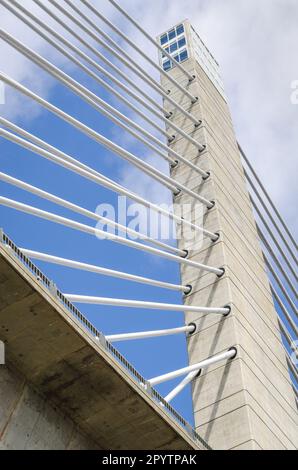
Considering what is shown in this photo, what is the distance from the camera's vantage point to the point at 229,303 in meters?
20.8

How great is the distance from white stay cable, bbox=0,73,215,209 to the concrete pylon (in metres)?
1.17

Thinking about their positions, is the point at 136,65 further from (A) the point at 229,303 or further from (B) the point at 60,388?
(B) the point at 60,388

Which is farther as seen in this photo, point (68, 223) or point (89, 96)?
point (89, 96)

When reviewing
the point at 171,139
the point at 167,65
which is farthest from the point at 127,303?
the point at 167,65

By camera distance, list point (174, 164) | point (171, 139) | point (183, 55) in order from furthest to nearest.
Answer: point (183, 55) → point (171, 139) → point (174, 164)

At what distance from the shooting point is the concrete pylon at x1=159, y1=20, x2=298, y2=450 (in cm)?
1867

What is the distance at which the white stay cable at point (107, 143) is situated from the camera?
16250 millimetres

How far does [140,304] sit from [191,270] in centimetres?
640

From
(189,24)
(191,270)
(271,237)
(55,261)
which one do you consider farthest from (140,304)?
(189,24)

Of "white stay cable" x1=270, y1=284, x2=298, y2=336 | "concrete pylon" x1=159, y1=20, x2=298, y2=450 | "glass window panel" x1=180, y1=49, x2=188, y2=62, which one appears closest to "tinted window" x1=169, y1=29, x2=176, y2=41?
"glass window panel" x1=180, y1=49, x2=188, y2=62


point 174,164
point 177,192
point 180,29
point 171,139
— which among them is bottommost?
point 177,192

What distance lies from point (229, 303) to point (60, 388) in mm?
7992

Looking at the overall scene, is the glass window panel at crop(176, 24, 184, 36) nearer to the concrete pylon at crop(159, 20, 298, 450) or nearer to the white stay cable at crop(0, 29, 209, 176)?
the concrete pylon at crop(159, 20, 298, 450)

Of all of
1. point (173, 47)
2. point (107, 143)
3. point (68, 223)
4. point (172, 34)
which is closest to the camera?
point (68, 223)
